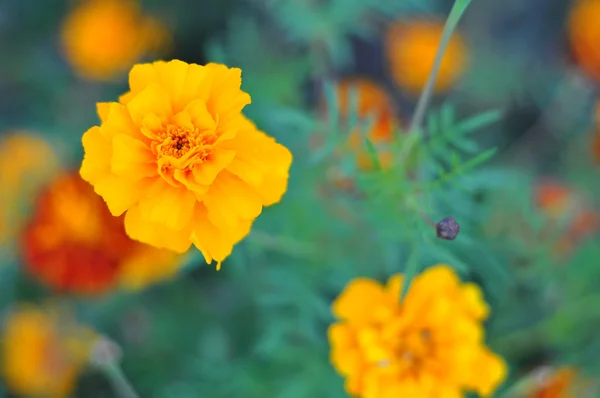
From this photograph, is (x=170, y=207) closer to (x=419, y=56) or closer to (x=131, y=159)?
(x=131, y=159)

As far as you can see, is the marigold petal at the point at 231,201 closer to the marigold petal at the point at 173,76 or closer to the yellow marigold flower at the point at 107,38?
the marigold petal at the point at 173,76

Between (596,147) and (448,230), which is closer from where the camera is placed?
(448,230)

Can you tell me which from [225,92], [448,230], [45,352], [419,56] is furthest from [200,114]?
[419,56]

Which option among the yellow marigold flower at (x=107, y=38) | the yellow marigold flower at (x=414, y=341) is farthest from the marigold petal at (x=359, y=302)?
the yellow marigold flower at (x=107, y=38)

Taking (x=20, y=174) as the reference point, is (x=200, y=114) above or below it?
below

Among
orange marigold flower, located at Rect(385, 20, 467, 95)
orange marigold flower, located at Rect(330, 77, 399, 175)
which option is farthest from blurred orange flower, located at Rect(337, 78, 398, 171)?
orange marigold flower, located at Rect(385, 20, 467, 95)

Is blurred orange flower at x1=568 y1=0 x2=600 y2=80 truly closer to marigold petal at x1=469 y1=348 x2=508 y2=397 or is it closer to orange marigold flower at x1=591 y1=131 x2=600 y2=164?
orange marigold flower at x1=591 y1=131 x2=600 y2=164

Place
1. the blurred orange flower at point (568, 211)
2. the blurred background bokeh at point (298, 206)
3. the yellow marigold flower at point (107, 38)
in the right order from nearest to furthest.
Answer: the blurred background bokeh at point (298, 206), the blurred orange flower at point (568, 211), the yellow marigold flower at point (107, 38)
